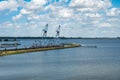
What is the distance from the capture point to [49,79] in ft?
197

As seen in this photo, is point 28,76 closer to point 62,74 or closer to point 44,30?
point 62,74

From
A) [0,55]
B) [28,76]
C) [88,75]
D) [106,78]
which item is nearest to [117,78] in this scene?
[106,78]

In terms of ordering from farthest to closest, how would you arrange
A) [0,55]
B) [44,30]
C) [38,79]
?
[44,30] < [0,55] < [38,79]

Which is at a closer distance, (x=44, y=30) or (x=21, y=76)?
(x=21, y=76)

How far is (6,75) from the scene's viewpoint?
6506 cm

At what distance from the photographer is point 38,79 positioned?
195 feet

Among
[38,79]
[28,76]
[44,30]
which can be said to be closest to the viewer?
[38,79]

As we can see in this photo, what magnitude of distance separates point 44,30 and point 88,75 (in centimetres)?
13033

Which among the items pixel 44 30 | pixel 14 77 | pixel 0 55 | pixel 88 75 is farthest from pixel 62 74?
pixel 44 30

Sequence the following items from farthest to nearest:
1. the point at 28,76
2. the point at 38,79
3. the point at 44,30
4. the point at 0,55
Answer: the point at 44,30 → the point at 0,55 → the point at 28,76 → the point at 38,79

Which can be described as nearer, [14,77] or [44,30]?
[14,77]

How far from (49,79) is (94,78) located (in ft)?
28.9

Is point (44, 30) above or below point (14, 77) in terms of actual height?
above

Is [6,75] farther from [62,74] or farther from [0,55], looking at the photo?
[0,55]
